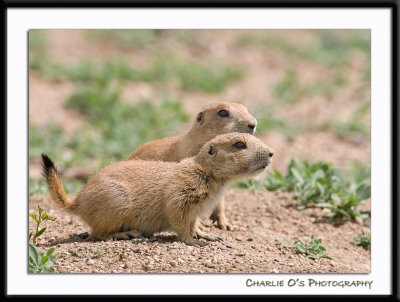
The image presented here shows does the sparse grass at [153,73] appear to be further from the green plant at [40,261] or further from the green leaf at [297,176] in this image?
the green plant at [40,261]

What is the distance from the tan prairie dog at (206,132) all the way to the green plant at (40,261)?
2.13 metres

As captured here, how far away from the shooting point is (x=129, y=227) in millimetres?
5754

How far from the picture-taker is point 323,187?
747 cm

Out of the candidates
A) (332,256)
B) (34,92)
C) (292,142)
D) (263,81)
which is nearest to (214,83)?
(263,81)

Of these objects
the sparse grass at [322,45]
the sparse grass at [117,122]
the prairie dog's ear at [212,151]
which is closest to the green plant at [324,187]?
the prairie dog's ear at [212,151]

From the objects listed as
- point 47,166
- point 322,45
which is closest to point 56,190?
point 47,166

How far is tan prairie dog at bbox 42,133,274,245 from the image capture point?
5.55 m

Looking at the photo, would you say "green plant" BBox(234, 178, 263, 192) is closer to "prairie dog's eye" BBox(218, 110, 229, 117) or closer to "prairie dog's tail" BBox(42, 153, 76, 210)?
"prairie dog's eye" BBox(218, 110, 229, 117)

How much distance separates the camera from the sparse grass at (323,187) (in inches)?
288

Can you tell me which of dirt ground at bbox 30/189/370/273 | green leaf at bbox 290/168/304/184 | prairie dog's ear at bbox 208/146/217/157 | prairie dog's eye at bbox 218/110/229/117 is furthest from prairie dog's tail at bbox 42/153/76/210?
green leaf at bbox 290/168/304/184

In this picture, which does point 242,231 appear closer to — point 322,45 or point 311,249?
point 311,249

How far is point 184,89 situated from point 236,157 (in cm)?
751

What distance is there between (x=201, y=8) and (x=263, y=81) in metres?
9.16

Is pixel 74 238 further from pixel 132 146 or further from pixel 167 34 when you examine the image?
pixel 167 34
